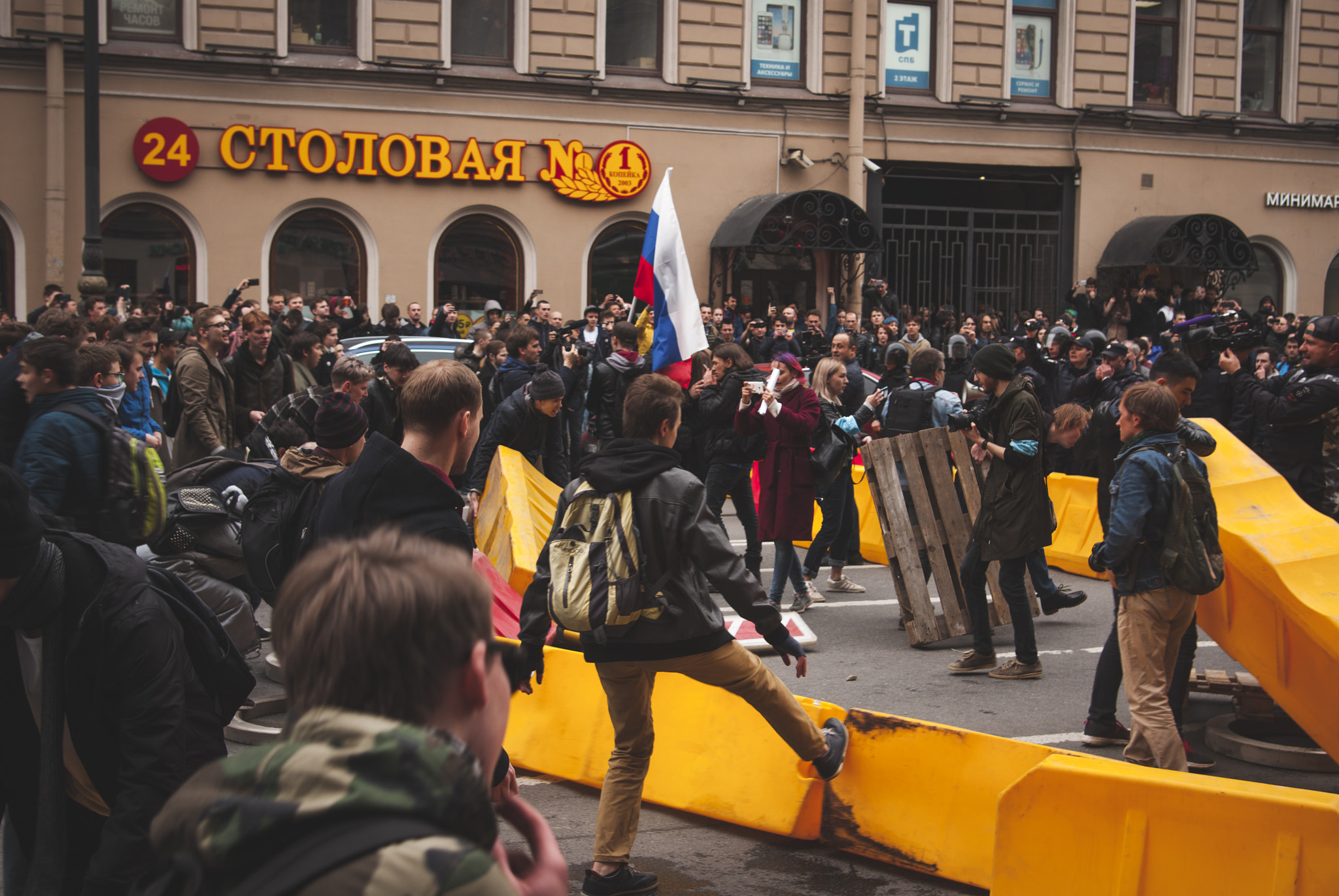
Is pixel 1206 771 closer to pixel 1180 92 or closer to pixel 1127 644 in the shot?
pixel 1127 644

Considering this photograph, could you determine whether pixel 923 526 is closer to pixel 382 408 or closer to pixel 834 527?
pixel 834 527

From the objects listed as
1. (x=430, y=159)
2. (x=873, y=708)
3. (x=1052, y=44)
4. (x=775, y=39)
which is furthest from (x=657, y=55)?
(x=873, y=708)

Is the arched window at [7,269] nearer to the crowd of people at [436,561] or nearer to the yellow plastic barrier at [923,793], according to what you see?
the crowd of people at [436,561]

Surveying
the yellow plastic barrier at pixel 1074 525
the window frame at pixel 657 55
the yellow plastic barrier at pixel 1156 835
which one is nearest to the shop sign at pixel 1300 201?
the window frame at pixel 657 55

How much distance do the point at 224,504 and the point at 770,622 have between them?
2915 millimetres

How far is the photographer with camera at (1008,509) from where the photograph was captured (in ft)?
21.9

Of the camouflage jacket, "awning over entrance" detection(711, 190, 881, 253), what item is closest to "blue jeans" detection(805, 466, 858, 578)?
the camouflage jacket

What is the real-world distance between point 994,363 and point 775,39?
51.9 ft

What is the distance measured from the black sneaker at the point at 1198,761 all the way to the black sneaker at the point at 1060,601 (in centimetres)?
233

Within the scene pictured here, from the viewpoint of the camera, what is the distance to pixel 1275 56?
2403 cm

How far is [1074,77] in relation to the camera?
886 inches

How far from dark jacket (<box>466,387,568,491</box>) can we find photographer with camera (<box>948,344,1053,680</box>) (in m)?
3.37

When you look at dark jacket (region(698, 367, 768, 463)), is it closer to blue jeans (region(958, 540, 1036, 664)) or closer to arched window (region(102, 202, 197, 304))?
blue jeans (region(958, 540, 1036, 664))

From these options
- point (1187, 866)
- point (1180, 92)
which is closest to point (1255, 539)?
point (1187, 866)
